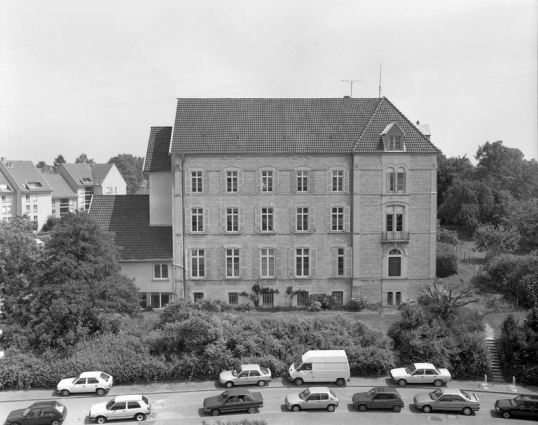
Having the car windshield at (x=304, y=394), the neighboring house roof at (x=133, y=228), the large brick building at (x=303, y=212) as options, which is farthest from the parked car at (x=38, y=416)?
the large brick building at (x=303, y=212)

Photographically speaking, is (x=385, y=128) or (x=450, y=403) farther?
(x=385, y=128)

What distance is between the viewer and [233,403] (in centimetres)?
2473

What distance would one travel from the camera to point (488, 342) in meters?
31.5

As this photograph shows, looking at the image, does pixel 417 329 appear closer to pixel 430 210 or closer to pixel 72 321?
pixel 430 210

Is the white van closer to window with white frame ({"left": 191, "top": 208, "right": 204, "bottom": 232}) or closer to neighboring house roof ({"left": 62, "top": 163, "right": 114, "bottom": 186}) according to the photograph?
window with white frame ({"left": 191, "top": 208, "right": 204, "bottom": 232})

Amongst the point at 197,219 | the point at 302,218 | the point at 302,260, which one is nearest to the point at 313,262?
the point at 302,260

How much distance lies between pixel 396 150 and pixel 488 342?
1467cm

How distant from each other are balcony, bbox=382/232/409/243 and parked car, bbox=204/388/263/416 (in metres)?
17.9

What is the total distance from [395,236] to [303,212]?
6.97 m

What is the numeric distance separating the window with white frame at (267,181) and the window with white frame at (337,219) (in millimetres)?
4936

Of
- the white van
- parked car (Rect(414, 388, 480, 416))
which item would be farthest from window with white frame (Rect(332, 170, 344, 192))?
parked car (Rect(414, 388, 480, 416))

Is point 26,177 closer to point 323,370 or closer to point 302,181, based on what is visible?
point 302,181

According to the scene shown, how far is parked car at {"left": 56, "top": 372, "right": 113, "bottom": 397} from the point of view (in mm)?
26609

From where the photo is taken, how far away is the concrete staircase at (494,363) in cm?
2897
